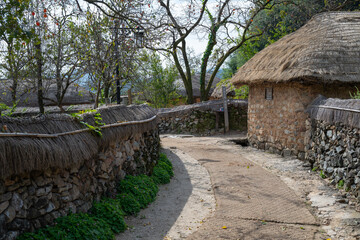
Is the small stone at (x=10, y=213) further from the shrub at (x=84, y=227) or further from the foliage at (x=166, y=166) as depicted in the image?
the foliage at (x=166, y=166)

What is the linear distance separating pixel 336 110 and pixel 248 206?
2.67m

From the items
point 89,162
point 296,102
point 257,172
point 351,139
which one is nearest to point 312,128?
point 296,102

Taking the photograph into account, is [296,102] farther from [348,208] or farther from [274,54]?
[348,208]

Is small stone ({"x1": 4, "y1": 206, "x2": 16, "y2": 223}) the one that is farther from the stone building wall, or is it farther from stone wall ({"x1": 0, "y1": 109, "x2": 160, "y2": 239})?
the stone building wall

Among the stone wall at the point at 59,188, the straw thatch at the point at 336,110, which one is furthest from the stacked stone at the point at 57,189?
the straw thatch at the point at 336,110

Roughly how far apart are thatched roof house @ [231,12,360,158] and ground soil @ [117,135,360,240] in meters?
1.24

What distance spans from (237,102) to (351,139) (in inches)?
407

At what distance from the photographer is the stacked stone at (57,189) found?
347 cm

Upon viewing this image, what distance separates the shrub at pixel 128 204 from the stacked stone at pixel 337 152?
3373 millimetres

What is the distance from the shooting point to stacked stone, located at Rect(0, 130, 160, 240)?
3.47m

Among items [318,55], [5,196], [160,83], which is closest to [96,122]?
[5,196]

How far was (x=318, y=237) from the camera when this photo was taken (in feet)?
15.3

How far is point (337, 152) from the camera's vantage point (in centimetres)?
673

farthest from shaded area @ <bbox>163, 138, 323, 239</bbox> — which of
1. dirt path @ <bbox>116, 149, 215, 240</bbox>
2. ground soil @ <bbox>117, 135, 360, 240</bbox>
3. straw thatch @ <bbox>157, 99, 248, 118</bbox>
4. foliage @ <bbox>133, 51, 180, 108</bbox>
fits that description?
foliage @ <bbox>133, 51, 180, 108</bbox>
